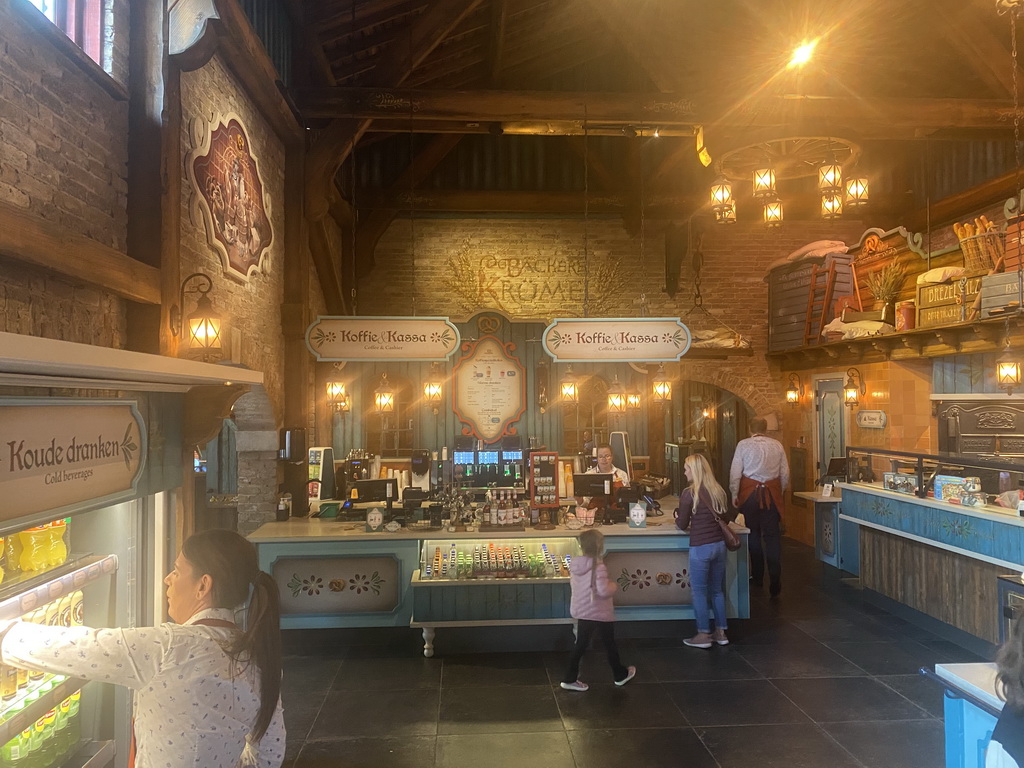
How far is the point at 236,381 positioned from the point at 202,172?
218cm

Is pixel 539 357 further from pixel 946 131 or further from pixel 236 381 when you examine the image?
pixel 236 381

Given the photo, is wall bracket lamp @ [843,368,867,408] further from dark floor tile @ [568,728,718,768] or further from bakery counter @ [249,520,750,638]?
dark floor tile @ [568,728,718,768]

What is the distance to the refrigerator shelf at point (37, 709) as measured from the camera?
231 cm

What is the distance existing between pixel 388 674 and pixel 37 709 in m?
2.94

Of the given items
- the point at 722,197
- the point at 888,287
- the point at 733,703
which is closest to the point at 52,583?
the point at 733,703

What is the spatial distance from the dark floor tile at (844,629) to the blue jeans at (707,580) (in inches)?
40.7

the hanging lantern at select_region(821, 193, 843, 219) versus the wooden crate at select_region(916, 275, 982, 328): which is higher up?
the hanging lantern at select_region(821, 193, 843, 219)

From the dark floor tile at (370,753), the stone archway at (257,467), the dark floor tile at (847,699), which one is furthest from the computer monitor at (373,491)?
the dark floor tile at (847,699)

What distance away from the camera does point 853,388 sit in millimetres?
8961

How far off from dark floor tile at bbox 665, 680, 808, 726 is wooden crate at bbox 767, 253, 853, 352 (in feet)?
20.6

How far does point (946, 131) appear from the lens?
24.4 ft

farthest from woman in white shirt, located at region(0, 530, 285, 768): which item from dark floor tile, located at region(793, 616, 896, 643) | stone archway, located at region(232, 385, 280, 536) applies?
dark floor tile, located at region(793, 616, 896, 643)

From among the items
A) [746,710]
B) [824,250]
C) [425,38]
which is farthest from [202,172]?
[824,250]

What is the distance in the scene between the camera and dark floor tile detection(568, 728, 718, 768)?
3.83 m
